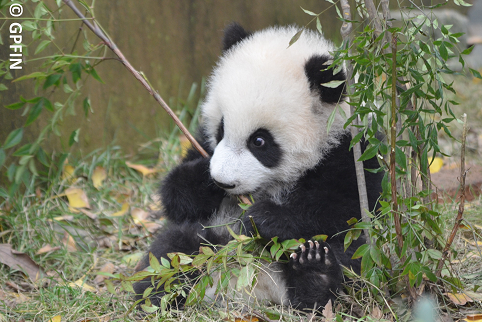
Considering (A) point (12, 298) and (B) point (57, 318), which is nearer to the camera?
(B) point (57, 318)

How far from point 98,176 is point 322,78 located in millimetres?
2620

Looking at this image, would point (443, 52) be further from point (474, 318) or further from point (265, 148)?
point (474, 318)

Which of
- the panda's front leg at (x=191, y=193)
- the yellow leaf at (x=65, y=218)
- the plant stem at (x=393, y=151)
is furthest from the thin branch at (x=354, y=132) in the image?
the yellow leaf at (x=65, y=218)

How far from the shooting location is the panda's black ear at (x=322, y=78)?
2662 millimetres

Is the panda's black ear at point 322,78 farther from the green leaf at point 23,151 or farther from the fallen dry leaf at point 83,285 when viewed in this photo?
the green leaf at point 23,151

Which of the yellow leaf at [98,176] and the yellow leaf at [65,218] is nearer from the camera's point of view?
the yellow leaf at [65,218]

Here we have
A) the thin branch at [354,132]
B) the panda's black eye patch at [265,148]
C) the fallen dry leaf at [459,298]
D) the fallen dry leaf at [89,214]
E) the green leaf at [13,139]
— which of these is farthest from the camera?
the fallen dry leaf at [89,214]

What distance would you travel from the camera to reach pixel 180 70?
5.28m

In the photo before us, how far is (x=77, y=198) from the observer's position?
4168mm

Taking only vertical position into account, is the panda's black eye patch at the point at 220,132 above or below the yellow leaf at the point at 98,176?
above

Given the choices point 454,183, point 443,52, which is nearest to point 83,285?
point 443,52

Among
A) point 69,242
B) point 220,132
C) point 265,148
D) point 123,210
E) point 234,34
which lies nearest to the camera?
point 265,148

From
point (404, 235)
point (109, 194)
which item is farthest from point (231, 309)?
point (109, 194)

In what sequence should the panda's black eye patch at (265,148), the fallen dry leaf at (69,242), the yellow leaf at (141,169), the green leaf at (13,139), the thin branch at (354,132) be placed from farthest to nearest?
1. the yellow leaf at (141,169)
2. the fallen dry leaf at (69,242)
3. the green leaf at (13,139)
4. the panda's black eye patch at (265,148)
5. the thin branch at (354,132)
